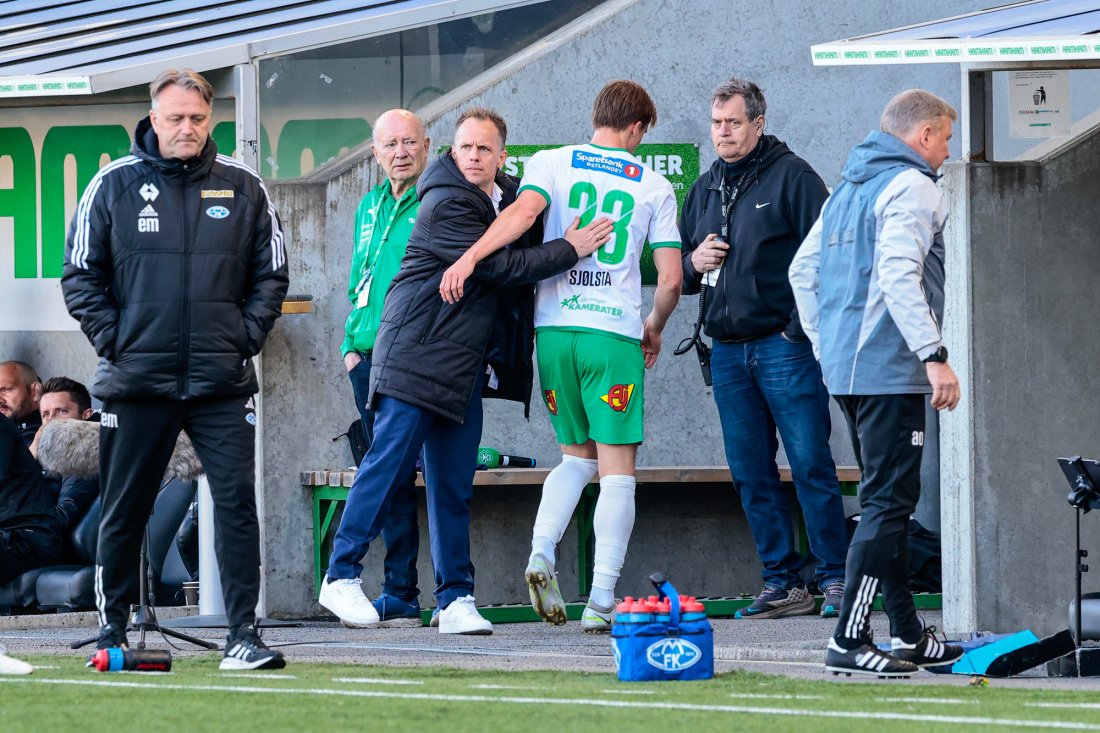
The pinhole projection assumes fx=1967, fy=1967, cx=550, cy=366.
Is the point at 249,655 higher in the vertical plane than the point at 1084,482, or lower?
lower

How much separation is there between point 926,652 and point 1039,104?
273 centimetres

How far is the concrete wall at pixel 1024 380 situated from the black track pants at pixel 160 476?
2.87 metres

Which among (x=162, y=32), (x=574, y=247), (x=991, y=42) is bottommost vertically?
(x=574, y=247)

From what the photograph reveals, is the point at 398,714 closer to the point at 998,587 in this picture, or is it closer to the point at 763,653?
the point at 763,653

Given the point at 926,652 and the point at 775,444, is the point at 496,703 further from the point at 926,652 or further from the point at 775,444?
the point at 775,444

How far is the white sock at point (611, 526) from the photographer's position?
25.5 ft

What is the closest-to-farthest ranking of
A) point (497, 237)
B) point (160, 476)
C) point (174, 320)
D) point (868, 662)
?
point (868, 662) → point (174, 320) → point (160, 476) → point (497, 237)

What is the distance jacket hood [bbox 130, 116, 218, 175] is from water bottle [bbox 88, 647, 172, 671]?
161cm

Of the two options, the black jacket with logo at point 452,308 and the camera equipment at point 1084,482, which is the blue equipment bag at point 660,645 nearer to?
the camera equipment at point 1084,482

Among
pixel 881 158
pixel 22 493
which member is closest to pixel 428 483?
pixel 881 158

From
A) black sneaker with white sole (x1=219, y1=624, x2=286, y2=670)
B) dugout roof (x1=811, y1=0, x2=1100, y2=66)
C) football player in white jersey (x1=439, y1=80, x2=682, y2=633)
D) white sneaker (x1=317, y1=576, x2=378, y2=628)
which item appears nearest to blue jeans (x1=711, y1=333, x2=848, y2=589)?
football player in white jersey (x1=439, y1=80, x2=682, y2=633)

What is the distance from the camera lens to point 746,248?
28.1ft

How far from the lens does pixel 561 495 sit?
25.8ft

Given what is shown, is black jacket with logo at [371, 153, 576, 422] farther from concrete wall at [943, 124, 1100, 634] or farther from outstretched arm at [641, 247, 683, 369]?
concrete wall at [943, 124, 1100, 634]
